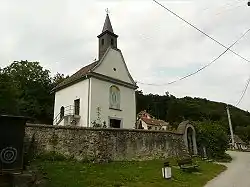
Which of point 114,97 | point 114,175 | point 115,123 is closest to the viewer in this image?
point 114,175

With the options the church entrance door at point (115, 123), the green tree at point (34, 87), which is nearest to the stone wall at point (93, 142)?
the church entrance door at point (115, 123)

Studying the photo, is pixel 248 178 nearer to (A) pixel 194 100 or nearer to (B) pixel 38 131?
(B) pixel 38 131

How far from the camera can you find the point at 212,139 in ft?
81.3

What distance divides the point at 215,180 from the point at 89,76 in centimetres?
1342

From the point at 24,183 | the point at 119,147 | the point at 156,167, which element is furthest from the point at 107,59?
the point at 24,183

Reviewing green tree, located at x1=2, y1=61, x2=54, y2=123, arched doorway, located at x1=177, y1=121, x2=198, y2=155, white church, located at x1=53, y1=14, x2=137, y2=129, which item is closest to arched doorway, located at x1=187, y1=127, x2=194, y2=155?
arched doorway, located at x1=177, y1=121, x2=198, y2=155

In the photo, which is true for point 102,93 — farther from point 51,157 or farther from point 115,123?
point 51,157

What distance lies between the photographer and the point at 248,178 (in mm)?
14828

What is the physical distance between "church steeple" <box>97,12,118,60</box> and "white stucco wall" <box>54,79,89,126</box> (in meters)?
4.03

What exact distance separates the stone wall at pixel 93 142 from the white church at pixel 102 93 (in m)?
5.24

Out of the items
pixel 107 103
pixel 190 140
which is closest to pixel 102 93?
pixel 107 103

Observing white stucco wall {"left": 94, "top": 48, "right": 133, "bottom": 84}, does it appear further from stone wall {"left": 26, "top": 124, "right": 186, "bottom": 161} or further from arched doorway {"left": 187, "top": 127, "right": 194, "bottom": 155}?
stone wall {"left": 26, "top": 124, "right": 186, "bottom": 161}

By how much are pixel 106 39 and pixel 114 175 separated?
16337 millimetres

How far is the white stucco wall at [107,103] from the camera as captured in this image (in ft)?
78.2
